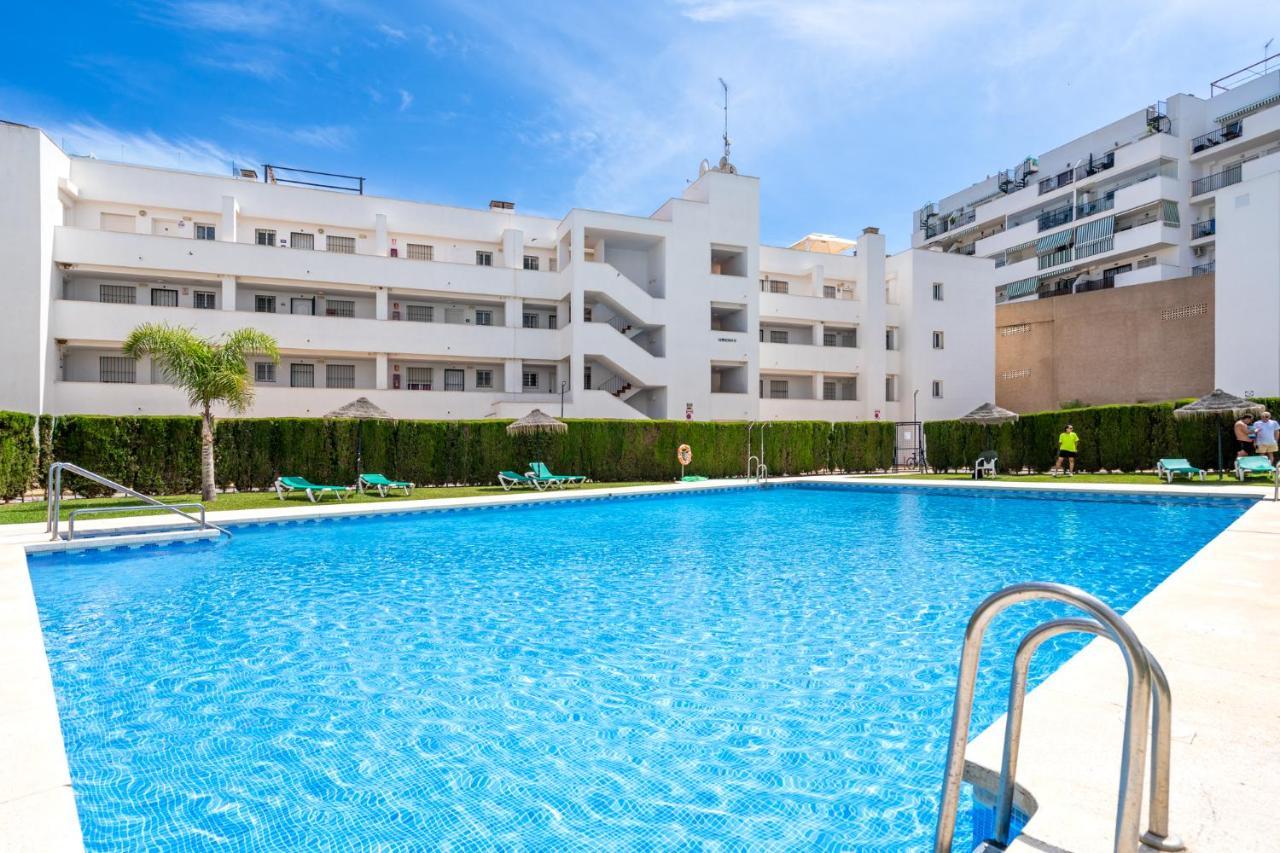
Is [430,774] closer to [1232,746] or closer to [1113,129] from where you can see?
[1232,746]

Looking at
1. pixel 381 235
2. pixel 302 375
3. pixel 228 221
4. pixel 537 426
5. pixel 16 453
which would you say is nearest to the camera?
pixel 16 453

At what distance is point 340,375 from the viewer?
31.1 metres

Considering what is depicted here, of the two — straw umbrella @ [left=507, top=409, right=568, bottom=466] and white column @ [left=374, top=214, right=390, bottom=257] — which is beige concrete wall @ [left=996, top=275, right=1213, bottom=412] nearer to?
straw umbrella @ [left=507, top=409, right=568, bottom=466]

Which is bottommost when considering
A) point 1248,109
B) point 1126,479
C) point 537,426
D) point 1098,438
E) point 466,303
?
point 1126,479

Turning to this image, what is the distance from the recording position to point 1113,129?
4625 centimetres

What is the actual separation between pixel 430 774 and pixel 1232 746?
13.0 feet

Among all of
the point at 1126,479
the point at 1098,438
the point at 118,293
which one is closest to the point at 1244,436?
the point at 1126,479

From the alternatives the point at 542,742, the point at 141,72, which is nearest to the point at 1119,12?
the point at 542,742

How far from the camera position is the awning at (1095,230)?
45062mm

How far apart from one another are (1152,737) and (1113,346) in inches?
1534

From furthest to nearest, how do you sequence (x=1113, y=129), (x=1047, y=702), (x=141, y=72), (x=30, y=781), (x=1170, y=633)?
(x=1113, y=129), (x=141, y=72), (x=1170, y=633), (x=1047, y=702), (x=30, y=781)

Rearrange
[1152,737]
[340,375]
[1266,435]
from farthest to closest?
[340,375] → [1266,435] → [1152,737]

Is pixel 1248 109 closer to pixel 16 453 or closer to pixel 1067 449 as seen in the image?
pixel 1067 449

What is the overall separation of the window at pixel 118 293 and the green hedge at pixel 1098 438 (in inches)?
1271
